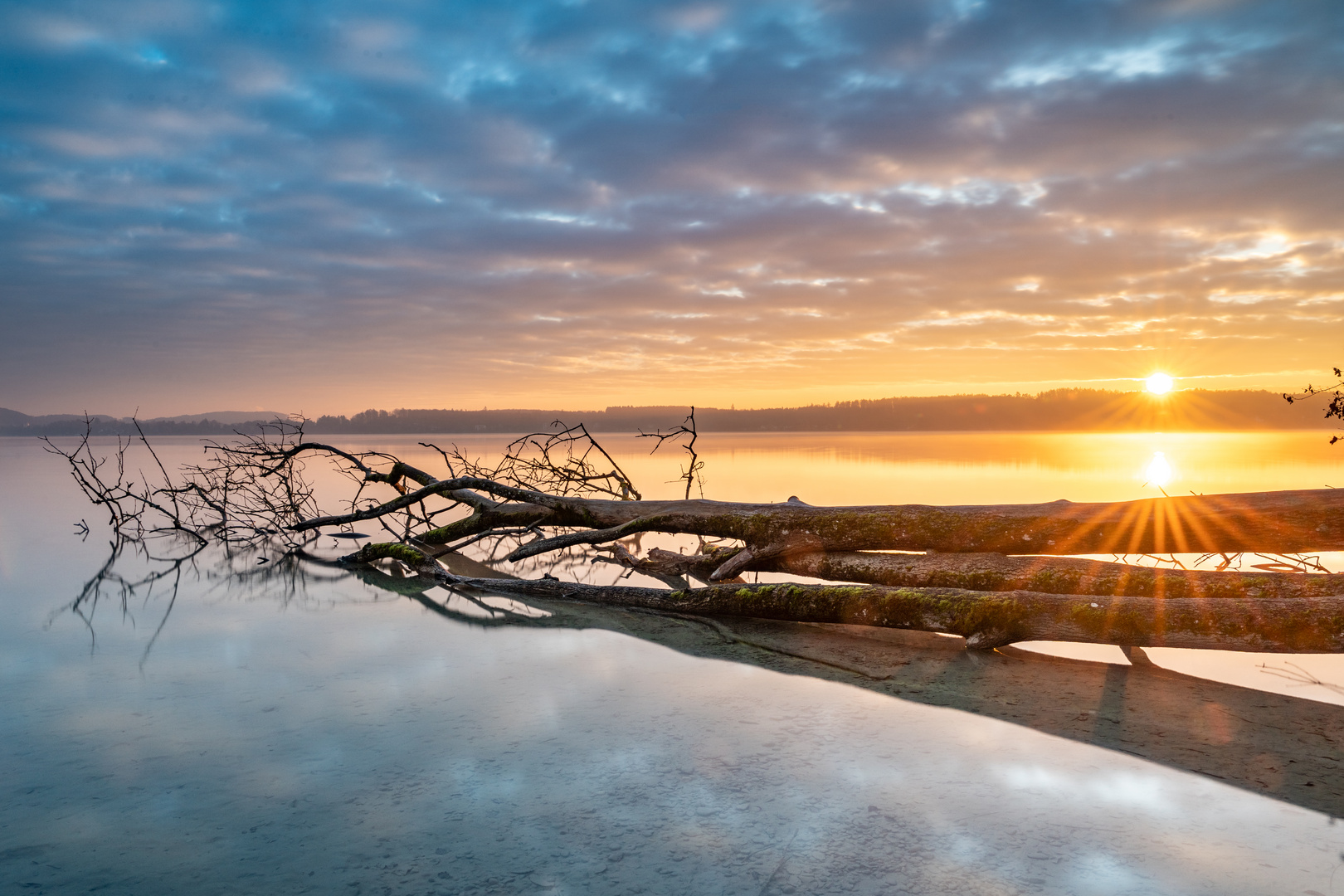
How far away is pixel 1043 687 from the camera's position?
516 centimetres

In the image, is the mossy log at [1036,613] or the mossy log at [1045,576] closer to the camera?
the mossy log at [1036,613]

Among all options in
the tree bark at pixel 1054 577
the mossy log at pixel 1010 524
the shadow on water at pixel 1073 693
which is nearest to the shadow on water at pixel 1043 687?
the shadow on water at pixel 1073 693

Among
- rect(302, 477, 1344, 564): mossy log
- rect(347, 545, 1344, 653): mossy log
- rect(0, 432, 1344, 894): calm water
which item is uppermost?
rect(302, 477, 1344, 564): mossy log

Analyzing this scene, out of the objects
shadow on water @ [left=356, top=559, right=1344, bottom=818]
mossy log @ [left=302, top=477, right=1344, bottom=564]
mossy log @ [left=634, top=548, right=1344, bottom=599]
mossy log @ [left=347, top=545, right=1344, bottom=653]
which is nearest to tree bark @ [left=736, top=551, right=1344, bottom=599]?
mossy log @ [left=634, top=548, right=1344, bottom=599]

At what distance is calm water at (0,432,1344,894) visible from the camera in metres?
2.92

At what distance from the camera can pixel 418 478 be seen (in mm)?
11938

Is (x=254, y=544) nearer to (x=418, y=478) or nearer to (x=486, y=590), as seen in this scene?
(x=418, y=478)

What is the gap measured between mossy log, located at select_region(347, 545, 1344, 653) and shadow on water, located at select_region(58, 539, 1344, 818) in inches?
6.3

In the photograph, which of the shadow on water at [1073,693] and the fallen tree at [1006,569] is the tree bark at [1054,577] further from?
the shadow on water at [1073,693]

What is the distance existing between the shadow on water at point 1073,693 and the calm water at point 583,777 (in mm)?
53

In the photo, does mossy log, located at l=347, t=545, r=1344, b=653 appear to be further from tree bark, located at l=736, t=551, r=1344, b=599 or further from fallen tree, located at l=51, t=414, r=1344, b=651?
tree bark, located at l=736, t=551, r=1344, b=599

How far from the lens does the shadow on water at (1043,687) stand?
3.91 meters

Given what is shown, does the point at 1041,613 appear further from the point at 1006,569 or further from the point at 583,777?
the point at 583,777

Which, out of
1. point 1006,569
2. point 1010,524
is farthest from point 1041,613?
point 1010,524
